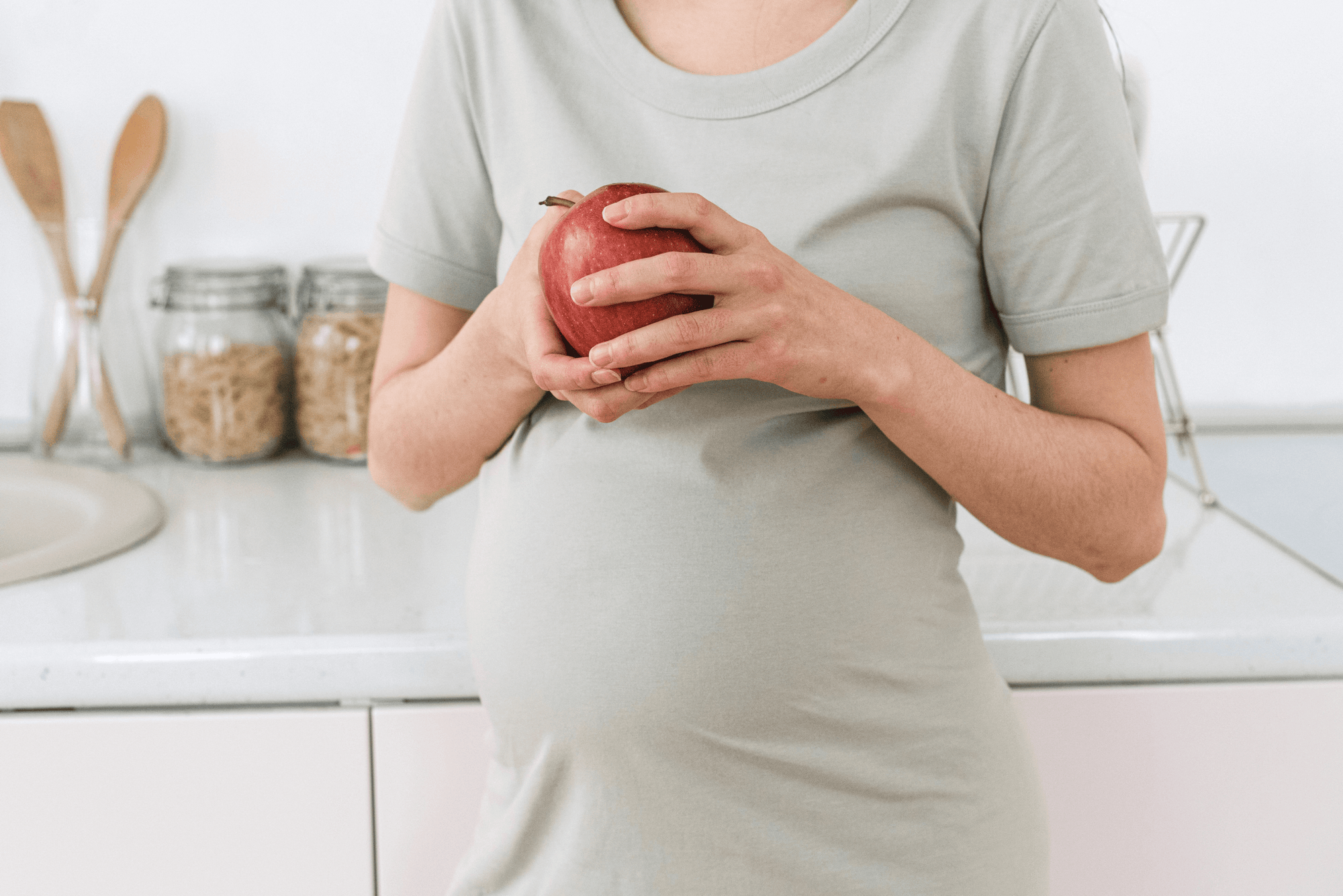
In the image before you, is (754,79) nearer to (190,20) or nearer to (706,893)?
(706,893)

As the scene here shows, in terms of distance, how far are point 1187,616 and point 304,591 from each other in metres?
0.67

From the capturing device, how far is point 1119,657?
792 millimetres

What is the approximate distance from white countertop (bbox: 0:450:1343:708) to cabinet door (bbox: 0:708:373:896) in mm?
20

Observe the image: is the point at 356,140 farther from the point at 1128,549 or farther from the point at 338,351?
the point at 1128,549

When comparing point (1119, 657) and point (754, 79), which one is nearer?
point (754, 79)

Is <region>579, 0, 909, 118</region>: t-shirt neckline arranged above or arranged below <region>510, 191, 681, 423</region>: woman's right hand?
above

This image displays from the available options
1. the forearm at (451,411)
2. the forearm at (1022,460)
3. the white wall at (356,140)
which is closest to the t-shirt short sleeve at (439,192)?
the forearm at (451,411)

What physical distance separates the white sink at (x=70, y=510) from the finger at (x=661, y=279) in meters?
0.66

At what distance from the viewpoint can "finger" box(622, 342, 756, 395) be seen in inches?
18.2

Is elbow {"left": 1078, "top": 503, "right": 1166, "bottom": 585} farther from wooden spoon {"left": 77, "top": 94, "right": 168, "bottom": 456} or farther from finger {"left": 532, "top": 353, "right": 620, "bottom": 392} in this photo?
wooden spoon {"left": 77, "top": 94, "right": 168, "bottom": 456}

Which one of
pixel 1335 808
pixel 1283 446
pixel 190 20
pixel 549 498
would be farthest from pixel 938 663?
pixel 190 20

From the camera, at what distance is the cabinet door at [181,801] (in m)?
0.77

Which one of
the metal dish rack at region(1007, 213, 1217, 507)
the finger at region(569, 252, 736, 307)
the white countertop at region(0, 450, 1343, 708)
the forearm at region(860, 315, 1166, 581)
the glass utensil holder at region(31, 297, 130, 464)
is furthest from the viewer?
the glass utensil holder at region(31, 297, 130, 464)

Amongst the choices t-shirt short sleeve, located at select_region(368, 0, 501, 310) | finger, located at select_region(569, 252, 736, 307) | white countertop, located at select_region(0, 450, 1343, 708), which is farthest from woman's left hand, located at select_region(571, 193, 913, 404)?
white countertop, located at select_region(0, 450, 1343, 708)
